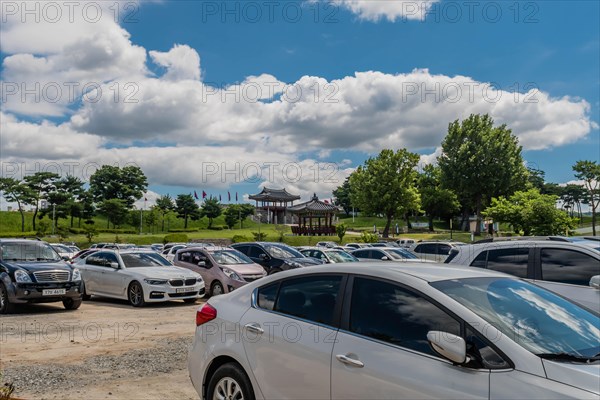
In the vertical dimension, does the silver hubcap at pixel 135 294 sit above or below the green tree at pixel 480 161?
below

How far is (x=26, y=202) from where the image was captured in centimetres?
7412

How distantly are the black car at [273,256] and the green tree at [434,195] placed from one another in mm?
65511

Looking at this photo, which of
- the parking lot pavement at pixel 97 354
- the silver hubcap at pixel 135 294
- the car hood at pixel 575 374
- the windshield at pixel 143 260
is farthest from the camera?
the windshield at pixel 143 260

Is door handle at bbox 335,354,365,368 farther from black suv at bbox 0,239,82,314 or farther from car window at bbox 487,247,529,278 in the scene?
black suv at bbox 0,239,82,314

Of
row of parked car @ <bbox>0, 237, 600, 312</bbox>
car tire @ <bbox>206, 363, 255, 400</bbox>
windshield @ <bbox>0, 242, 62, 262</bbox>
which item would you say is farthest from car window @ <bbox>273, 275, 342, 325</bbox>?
windshield @ <bbox>0, 242, 62, 262</bbox>

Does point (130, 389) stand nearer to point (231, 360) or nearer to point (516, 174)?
point (231, 360)

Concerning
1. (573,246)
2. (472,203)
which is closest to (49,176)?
(472,203)

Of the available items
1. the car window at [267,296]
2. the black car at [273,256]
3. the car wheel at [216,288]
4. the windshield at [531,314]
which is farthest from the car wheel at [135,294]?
the windshield at [531,314]

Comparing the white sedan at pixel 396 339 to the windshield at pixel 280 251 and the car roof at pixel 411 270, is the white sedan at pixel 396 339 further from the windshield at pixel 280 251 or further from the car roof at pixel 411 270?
Result: the windshield at pixel 280 251

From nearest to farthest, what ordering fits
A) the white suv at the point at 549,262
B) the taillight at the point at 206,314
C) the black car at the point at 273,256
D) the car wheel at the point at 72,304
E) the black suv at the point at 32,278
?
1. the taillight at the point at 206,314
2. the white suv at the point at 549,262
3. the black suv at the point at 32,278
4. the car wheel at the point at 72,304
5. the black car at the point at 273,256

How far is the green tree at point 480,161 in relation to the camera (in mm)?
70250

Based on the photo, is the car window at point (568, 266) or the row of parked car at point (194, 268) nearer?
the car window at point (568, 266)

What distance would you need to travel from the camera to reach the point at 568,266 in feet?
24.4

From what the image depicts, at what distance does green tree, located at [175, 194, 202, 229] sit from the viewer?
300 feet
